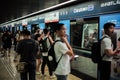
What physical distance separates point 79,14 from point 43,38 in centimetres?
180

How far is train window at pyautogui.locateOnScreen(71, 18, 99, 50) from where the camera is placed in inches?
321

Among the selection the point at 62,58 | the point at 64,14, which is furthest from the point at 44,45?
the point at 62,58

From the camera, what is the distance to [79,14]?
9.23 m

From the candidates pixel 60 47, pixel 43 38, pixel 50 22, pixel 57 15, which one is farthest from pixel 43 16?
pixel 60 47

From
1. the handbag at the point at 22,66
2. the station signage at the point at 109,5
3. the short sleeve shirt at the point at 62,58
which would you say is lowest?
the handbag at the point at 22,66

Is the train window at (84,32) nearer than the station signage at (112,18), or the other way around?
the station signage at (112,18)

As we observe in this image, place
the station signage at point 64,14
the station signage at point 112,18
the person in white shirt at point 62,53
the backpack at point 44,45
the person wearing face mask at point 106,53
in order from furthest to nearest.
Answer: the station signage at point 64,14 → the backpack at point 44,45 → the station signage at point 112,18 → the person wearing face mask at point 106,53 → the person in white shirt at point 62,53

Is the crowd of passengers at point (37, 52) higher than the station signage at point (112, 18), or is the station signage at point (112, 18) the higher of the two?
the station signage at point (112, 18)

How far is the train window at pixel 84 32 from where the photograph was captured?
8145mm

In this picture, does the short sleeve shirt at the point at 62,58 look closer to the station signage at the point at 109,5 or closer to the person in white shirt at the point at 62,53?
the person in white shirt at the point at 62,53

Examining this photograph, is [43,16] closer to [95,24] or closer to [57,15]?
[57,15]

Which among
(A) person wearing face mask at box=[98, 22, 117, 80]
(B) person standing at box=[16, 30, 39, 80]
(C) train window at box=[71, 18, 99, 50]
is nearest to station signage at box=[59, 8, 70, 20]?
(C) train window at box=[71, 18, 99, 50]

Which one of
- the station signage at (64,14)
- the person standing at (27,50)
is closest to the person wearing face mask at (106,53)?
the person standing at (27,50)

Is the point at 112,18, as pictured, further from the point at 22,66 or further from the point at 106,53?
the point at 22,66
